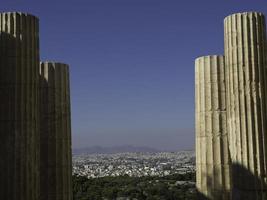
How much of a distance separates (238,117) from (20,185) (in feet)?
21.0

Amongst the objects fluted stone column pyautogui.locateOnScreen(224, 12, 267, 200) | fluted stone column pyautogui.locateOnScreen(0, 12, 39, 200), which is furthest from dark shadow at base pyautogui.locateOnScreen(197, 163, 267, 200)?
fluted stone column pyautogui.locateOnScreen(0, 12, 39, 200)

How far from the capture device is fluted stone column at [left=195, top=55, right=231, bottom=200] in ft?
58.5

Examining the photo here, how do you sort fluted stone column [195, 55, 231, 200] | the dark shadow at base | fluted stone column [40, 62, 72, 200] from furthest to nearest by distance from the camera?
fluted stone column [40, 62, 72, 200]
fluted stone column [195, 55, 231, 200]
the dark shadow at base

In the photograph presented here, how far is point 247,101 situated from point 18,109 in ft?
21.3

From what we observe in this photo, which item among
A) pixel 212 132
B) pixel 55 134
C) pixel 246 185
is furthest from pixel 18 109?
pixel 212 132

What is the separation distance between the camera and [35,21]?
557 inches

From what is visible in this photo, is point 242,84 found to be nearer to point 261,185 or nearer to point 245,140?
point 245,140

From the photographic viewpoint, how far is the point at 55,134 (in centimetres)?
1861

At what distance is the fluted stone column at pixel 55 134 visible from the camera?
722 inches

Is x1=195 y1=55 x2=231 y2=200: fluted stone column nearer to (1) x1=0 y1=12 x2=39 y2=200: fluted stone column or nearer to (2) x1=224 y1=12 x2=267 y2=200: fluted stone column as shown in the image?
(2) x1=224 y1=12 x2=267 y2=200: fluted stone column

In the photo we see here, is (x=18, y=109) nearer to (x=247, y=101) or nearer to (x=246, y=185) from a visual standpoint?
(x=247, y=101)

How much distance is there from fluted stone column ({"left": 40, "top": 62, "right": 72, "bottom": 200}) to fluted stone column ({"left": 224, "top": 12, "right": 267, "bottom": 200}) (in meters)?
7.33

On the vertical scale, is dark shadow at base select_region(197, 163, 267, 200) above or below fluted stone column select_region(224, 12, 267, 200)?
below

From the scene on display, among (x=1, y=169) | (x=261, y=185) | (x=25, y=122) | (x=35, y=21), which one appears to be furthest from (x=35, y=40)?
(x=261, y=185)
